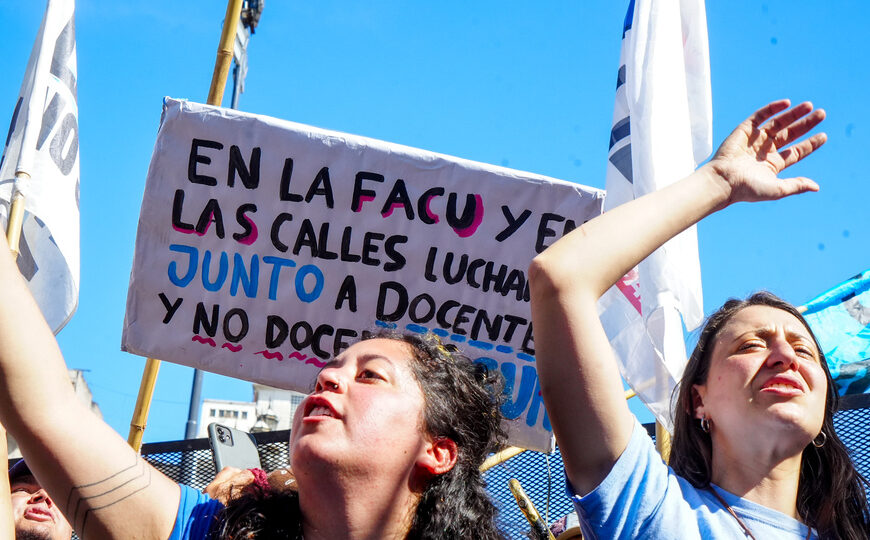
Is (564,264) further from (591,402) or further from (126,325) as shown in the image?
(126,325)

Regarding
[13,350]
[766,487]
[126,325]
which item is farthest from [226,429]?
[766,487]

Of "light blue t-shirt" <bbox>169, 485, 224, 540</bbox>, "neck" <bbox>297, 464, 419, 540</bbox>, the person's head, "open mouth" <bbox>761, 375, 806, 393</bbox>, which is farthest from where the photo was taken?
the person's head

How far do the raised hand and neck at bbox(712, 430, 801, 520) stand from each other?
0.58m

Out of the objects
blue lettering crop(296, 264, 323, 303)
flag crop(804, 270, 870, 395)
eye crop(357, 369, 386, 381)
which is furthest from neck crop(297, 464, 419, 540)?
flag crop(804, 270, 870, 395)

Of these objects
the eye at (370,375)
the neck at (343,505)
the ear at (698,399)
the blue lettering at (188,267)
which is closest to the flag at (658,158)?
the ear at (698,399)

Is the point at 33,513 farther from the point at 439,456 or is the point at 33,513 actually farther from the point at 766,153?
the point at 766,153

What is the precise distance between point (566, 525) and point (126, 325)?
165 centimetres

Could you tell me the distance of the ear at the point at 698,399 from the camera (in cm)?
235

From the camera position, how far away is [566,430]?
1.76 m

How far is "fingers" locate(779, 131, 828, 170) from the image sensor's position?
207cm

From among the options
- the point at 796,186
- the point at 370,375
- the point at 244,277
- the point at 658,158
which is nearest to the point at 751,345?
the point at 796,186

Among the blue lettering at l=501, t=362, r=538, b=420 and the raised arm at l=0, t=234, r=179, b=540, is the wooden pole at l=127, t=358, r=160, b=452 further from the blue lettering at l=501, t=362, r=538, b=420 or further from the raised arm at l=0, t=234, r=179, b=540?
the raised arm at l=0, t=234, r=179, b=540

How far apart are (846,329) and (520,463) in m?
1.68

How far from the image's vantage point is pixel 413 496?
208 cm
